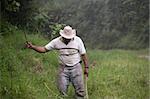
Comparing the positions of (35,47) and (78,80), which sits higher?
(35,47)

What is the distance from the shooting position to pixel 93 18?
2597 centimetres

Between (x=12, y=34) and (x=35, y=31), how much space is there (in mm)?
1664

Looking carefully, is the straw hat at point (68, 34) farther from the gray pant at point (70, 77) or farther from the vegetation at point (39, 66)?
the vegetation at point (39, 66)

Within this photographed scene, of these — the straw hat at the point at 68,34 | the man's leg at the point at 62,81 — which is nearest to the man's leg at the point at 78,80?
the man's leg at the point at 62,81

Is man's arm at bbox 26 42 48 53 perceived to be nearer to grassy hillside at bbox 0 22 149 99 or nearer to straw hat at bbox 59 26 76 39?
straw hat at bbox 59 26 76 39

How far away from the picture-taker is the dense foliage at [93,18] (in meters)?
12.6

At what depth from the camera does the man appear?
842 centimetres

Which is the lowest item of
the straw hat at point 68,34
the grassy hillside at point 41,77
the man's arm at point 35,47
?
the grassy hillside at point 41,77

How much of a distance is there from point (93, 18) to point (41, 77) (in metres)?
16.3

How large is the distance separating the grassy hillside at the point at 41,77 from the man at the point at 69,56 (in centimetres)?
37

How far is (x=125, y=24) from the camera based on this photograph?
25.9 m

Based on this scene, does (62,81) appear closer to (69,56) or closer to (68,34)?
(69,56)

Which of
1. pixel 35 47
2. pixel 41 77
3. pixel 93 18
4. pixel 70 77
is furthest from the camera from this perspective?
pixel 93 18

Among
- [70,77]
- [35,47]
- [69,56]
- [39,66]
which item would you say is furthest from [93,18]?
[35,47]
